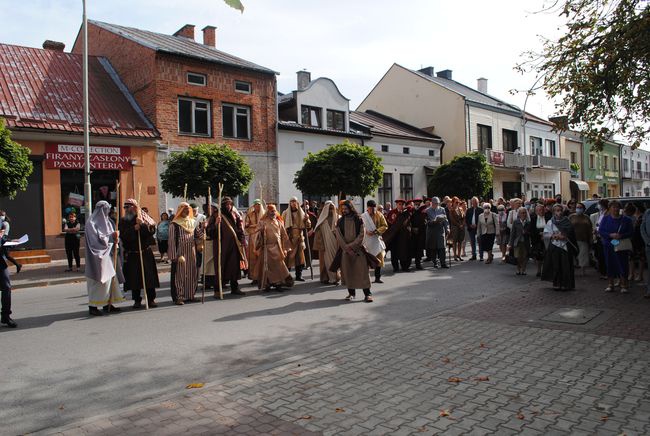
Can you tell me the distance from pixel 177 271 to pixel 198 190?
807 centimetres

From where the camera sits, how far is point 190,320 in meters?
7.88

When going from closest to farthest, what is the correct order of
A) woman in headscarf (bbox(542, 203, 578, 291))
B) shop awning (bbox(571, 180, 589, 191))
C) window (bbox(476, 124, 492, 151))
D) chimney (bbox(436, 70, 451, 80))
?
1. woman in headscarf (bbox(542, 203, 578, 291))
2. window (bbox(476, 124, 492, 151))
3. chimney (bbox(436, 70, 451, 80))
4. shop awning (bbox(571, 180, 589, 191))

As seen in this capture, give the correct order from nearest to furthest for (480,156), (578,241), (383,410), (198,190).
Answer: (383,410), (578,241), (198,190), (480,156)

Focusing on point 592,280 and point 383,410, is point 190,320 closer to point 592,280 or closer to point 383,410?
point 383,410

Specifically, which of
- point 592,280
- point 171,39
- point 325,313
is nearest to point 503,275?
point 592,280

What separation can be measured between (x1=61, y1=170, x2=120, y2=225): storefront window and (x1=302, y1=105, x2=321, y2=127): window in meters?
10.5

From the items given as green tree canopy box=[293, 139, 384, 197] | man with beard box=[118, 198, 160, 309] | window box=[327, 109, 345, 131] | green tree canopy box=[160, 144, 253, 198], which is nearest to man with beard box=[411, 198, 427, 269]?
green tree canopy box=[293, 139, 384, 197]

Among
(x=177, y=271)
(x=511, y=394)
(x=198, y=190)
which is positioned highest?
(x=198, y=190)

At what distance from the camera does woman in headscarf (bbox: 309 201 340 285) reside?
11.6m

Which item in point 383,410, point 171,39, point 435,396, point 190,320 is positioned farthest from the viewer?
point 171,39

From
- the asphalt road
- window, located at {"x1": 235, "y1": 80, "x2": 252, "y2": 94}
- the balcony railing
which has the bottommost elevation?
the asphalt road

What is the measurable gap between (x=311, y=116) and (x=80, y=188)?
12.3m

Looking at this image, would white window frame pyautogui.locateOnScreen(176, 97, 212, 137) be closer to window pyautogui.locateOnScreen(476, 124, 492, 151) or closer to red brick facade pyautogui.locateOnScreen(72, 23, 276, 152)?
red brick facade pyautogui.locateOnScreen(72, 23, 276, 152)

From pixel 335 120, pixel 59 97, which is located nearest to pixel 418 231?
pixel 59 97
